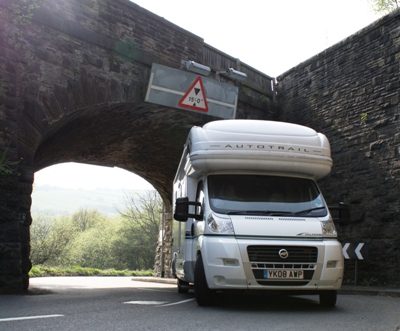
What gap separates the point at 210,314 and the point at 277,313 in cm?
90

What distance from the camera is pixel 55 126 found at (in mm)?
11172

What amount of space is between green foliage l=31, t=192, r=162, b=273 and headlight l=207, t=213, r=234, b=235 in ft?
124

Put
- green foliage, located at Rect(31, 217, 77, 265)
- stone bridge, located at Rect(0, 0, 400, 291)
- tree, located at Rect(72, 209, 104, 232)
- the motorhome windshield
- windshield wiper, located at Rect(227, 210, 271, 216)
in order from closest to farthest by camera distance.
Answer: windshield wiper, located at Rect(227, 210, 271, 216), the motorhome windshield, stone bridge, located at Rect(0, 0, 400, 291), green foliage, located at Rect(31, 217, 77, 265), tree, located at Rect(72, 209, 104, 232)

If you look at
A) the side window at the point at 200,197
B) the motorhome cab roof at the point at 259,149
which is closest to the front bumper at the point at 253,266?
the side window at the point at 200,197

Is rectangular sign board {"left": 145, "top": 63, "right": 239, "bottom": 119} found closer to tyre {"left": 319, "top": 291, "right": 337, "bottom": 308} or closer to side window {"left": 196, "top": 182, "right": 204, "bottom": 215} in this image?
side window {"left": 196, "top": 182, "right": 204, "bottom": 215}

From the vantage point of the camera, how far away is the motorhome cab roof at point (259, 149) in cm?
755

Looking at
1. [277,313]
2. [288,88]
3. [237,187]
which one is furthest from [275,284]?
[288,88]

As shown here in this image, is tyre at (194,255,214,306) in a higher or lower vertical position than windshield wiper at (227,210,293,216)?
lower

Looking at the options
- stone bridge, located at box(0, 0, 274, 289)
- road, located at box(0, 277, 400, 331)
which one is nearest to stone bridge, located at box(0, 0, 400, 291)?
stone bridge, located at box(0, 0, 274, 289)

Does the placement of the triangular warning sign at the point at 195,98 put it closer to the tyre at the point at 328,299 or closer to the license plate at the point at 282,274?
the tyre at the point at 328,299

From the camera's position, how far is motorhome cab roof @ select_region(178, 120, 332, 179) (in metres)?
7.55

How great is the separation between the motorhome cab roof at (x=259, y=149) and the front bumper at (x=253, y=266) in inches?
49.6

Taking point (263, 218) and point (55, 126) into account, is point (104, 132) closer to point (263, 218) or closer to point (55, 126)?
point (55, 126)

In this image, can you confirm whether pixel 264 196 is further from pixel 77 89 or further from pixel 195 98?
pixel 195 98
